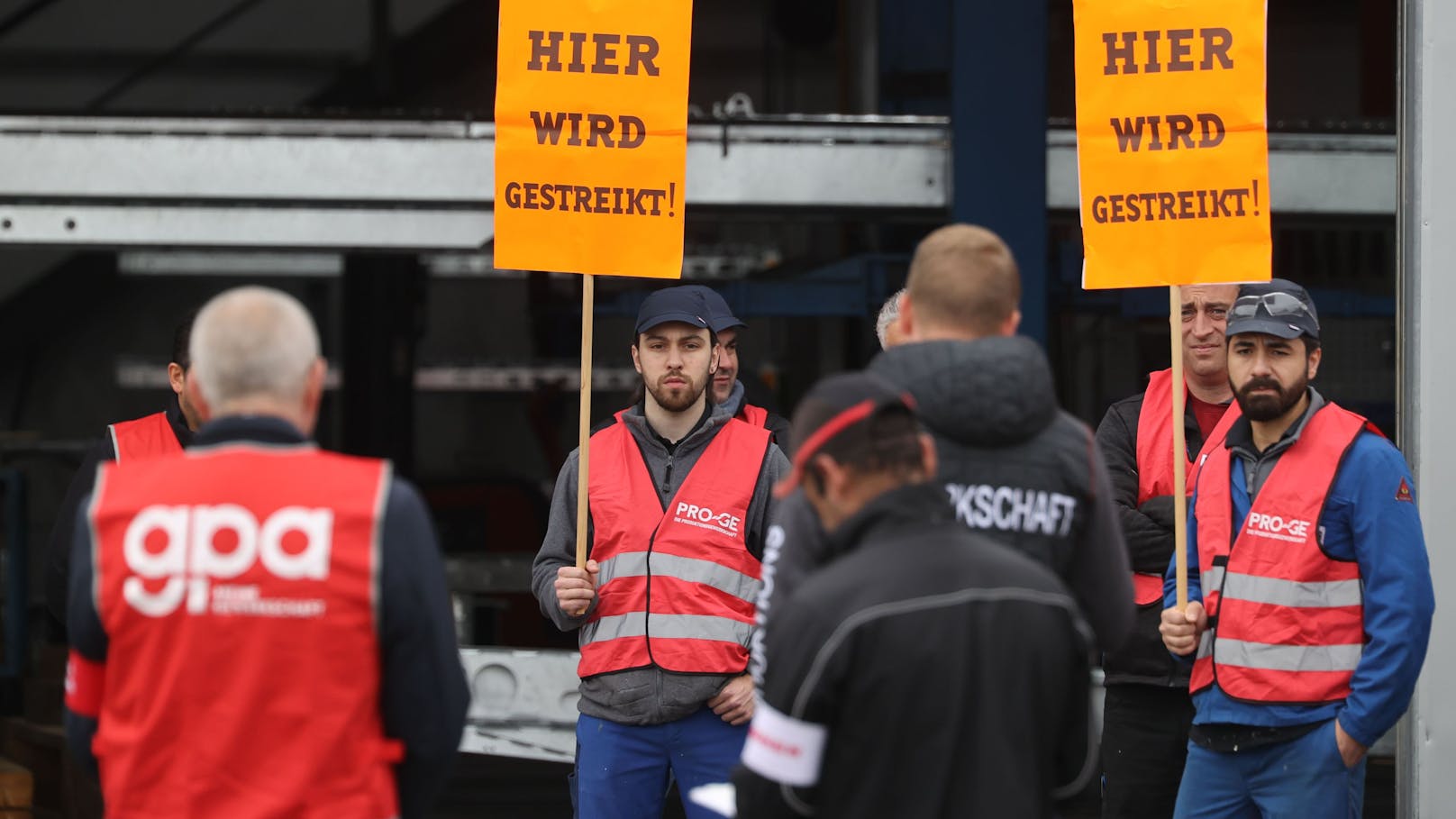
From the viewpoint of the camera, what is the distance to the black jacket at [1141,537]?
173 inches

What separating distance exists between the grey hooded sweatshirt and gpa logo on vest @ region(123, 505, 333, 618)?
1659mm

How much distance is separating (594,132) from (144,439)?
1.42 metres

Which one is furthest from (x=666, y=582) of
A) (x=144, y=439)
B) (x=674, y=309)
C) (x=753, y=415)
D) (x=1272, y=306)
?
(x=1272, y=306)

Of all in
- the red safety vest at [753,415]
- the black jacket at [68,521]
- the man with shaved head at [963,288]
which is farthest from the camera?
the red safety vest at [753,415]

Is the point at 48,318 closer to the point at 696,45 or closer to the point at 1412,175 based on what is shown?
the point at 696,45

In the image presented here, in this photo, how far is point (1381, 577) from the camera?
3713 millimetres

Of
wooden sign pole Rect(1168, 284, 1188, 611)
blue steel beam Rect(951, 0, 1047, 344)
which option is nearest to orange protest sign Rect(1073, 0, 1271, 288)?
wooden sign pole Rect(1168, 284, 1188, 611)

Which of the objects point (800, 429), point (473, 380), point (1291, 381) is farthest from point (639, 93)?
point (473, 380)

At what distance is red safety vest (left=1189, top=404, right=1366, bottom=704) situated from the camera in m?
3.78

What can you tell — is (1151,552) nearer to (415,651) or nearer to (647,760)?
(647,760)

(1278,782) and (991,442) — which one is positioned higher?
(991,442)

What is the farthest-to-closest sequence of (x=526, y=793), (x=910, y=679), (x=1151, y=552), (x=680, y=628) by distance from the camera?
(x=526, y=793) < (x=1151, y=552) < (x=680, y=628) < (x=910, y=679)

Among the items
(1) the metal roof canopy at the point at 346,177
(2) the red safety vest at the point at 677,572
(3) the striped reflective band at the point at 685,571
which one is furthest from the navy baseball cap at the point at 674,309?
(1) the metal roof canopy at the point at 346,177

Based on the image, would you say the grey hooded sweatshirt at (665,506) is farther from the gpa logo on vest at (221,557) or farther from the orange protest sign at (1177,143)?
the gpa logo on vest at (221,557)
